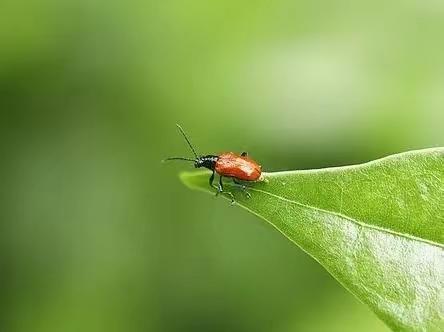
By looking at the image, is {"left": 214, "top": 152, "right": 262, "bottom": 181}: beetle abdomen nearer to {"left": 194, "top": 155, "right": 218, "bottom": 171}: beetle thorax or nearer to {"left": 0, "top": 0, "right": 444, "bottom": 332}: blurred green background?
{"left": 194, "top": 155, "right": 218, "bottom": 171}: beetle thorax

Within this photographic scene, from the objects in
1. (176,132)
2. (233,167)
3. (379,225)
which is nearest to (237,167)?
(233,167)

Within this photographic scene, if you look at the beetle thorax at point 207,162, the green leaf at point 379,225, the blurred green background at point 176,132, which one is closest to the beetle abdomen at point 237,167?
the beetle thorax at point 207,162

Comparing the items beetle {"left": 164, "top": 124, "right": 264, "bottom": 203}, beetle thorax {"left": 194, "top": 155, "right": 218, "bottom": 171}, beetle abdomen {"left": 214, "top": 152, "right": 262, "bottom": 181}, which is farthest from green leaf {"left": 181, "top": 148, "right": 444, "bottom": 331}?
beetle thorax {"left": 194, "top": 155, "right": 218, "bottom": 171}

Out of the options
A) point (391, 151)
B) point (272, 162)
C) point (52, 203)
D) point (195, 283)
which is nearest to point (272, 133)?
point (272, 162)

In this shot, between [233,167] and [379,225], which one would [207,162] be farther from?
[379,225]

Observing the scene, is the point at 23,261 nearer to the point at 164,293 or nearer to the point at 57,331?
the point at 57,331

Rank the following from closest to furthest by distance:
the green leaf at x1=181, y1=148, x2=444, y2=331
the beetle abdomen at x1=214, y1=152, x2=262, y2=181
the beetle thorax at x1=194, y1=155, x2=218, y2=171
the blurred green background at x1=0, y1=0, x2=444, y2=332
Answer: the green leaf at x1=181, y1=148, x2=444, y2=331
the beetle abdomen at x1=214, y1=152, x2=262, y2=181
the beetle thorax at x1=194, y1=155, x2=218, y2=171
the blurred green background at x1=0, y1=0, x2=444, y2=332
